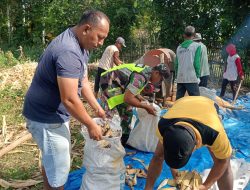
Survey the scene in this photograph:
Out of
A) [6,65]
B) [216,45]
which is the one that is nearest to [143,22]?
[216,45]

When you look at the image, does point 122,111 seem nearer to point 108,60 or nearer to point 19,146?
point 19,146

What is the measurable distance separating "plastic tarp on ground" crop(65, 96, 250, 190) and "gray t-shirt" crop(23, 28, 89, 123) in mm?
1444

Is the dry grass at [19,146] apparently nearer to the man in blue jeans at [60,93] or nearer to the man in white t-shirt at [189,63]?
the man in blue jeans at [60,93]

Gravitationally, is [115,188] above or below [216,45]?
below

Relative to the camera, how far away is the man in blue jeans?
2.58 metres

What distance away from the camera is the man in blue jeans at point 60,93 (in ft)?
8.45

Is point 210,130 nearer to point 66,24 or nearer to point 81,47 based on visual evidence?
point 81,47

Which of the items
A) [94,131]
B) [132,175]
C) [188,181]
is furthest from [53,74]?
[132,175]

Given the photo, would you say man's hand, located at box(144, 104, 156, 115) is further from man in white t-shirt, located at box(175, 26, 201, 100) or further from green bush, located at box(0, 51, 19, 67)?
green bush, located at box(0, 51, 19, 67)

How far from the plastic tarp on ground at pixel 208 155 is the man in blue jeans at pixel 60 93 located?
3.81ft

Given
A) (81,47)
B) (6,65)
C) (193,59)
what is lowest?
(6,65)

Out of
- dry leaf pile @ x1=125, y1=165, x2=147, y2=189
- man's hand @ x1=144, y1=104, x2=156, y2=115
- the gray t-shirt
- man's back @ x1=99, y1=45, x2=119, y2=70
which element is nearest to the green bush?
man's back @ x1=99, y1=45, x2=119, y2=70

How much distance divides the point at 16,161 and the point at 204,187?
10.1 feet

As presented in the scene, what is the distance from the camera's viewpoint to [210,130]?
2.41 m
